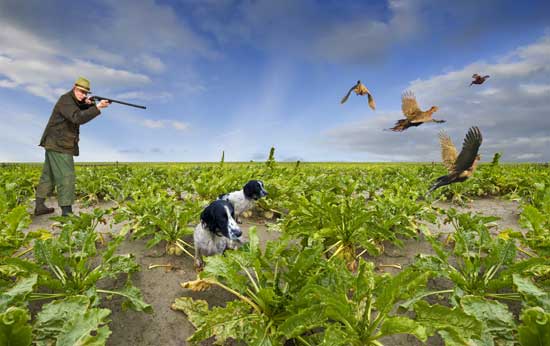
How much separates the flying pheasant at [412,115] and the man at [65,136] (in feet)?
18.8

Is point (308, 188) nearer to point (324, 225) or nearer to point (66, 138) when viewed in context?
point (324, 225)

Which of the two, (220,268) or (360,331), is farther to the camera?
(220,268)

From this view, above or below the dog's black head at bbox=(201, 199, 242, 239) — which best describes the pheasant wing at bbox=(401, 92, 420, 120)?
above

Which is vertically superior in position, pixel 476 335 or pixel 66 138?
pixel 66 138

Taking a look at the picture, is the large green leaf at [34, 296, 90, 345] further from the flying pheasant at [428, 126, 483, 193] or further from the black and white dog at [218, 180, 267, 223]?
the flying pheasant at [428, 126, 483, 193]

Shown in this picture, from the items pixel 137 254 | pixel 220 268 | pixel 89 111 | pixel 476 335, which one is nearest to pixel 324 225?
pixel 220 268

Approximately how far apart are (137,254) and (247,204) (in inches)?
63.9

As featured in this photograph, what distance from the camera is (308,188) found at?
23.2ft

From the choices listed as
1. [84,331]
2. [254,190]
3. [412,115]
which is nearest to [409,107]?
[412,115]

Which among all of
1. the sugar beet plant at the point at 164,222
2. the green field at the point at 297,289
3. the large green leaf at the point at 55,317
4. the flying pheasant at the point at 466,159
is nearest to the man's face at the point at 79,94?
the green field at the point at 297,289

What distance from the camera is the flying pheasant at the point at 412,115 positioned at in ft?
18.2

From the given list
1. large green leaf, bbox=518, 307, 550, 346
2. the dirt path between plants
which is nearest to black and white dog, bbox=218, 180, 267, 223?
the dirt path between plants

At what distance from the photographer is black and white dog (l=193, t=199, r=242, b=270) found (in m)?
3.29

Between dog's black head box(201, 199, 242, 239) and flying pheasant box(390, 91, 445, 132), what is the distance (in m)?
3.40
